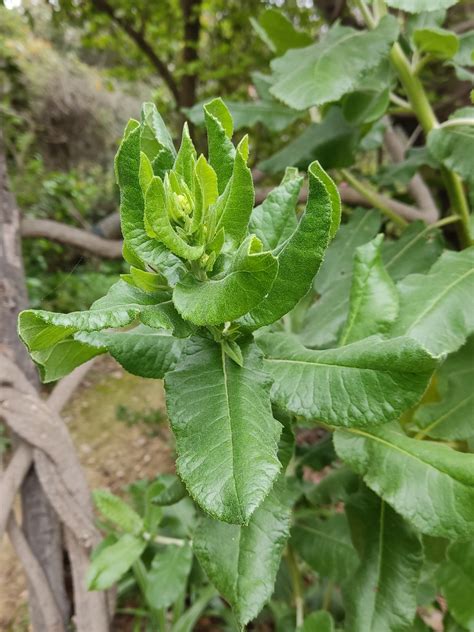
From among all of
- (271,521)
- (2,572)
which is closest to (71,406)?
(2,572)

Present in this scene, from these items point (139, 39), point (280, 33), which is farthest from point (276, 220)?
point (139, 39)

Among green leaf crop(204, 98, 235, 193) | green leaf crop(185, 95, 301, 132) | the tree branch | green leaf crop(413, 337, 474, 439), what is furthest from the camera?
the tree branch

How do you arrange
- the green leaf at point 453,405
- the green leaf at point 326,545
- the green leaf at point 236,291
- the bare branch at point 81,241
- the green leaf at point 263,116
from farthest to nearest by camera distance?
the bare branch at point 81,241 < the green leaf at point 263,116 < the green leaf at point 326,545 < the green leaf at point 453,405 < the green leaf at point 236,291

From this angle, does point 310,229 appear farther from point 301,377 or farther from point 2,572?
point 2,572

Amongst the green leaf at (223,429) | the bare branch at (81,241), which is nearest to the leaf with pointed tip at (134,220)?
the green leaf at (223,429)

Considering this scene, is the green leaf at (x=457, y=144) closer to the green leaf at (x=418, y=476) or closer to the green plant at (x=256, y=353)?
the green plant at (x=256, y=353)

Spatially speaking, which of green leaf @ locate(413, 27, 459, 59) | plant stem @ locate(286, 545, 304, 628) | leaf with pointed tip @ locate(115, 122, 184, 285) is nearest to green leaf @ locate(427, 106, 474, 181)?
green leaf @ locate(413, 27, 459, 59)

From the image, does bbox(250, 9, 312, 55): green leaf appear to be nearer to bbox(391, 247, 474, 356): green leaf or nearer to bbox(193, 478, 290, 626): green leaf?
bbox(391, 247, 474, 356): green leaf
